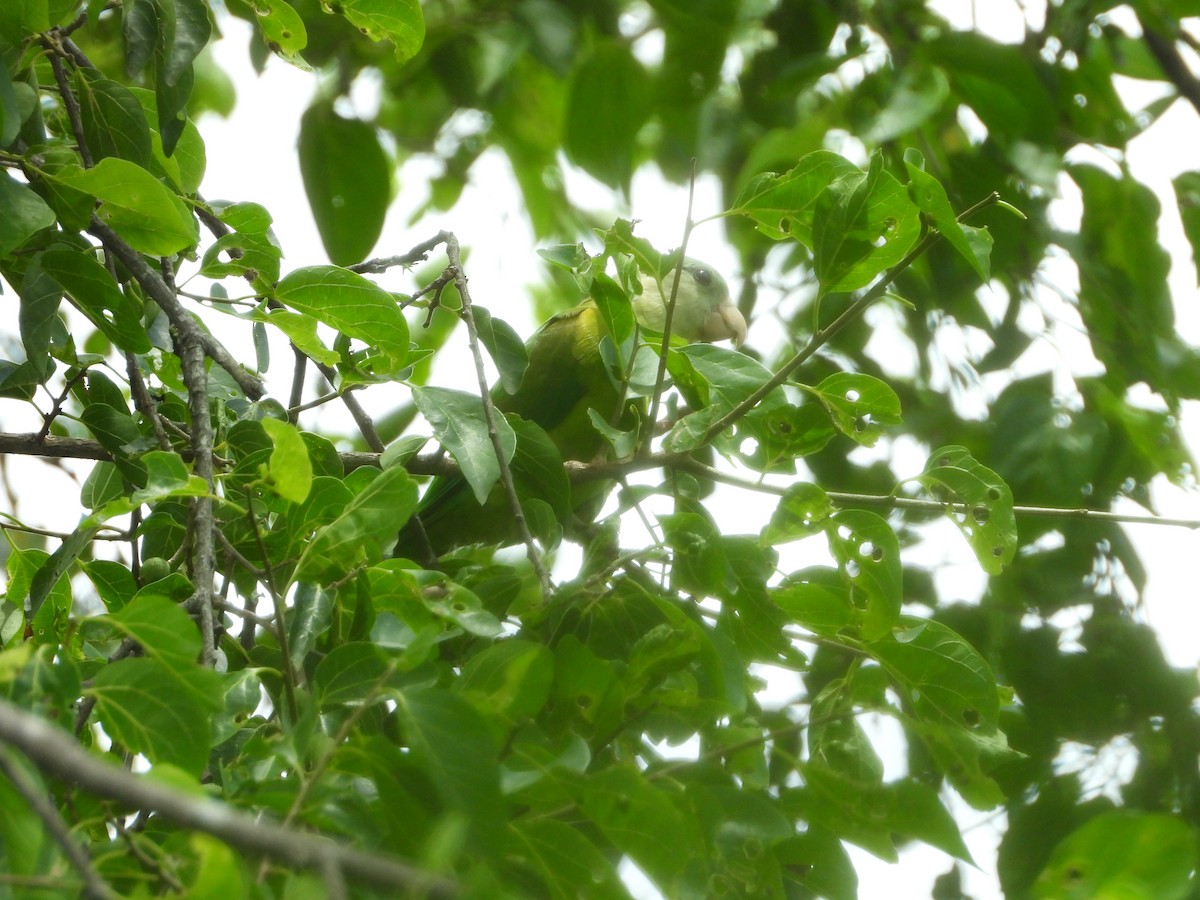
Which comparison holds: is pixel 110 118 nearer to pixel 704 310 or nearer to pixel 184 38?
pixel 184 38

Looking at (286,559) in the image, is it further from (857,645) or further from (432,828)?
(857,645)

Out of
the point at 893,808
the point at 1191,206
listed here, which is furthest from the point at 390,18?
the point at 1191,206

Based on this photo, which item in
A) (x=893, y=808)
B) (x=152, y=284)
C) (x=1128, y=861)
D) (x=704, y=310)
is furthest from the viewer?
(x=704, y=310)

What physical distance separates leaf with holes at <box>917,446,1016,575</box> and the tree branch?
1083 mm

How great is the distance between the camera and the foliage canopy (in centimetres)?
93

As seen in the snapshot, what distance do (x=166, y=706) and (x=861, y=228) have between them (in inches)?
38.3

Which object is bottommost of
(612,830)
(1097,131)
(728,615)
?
(612,830)

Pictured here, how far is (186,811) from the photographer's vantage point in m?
0.59

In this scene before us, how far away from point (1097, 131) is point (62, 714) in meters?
3.13

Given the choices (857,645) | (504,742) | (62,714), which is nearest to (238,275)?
(62,714)

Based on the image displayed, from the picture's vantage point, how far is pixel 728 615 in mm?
1400

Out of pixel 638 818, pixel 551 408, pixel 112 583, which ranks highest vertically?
pixel 551 408

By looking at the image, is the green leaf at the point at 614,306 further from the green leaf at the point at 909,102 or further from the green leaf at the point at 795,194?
the green leaf at the point at 909,102

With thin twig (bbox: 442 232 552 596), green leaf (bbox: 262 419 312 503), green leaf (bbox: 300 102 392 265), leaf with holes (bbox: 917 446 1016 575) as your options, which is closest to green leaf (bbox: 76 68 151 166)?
thin twig (bbox: 442 232 552 596)
